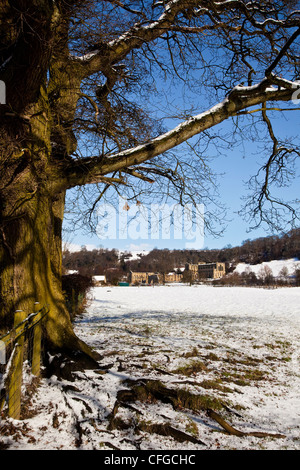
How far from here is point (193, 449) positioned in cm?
239

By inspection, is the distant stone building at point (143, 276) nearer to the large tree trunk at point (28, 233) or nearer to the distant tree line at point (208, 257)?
the distant tree line at point (208, 257)

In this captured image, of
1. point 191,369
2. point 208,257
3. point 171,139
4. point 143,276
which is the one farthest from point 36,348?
point 208,257

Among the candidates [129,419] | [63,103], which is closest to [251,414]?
[129,419]

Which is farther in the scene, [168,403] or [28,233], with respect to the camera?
[28,233]

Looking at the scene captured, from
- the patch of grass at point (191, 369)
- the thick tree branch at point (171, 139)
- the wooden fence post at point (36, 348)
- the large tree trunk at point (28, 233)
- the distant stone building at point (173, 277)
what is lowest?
the distant stone building at point (173, 277)

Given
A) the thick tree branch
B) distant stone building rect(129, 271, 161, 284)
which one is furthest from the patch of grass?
distant stone building rect(129, 271, 161, 284)

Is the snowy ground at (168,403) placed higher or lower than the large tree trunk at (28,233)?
lower

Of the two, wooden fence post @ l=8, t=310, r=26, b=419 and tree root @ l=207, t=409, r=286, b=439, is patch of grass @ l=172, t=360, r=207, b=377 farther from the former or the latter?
wooden fence post @ l=8, t=310, r=26, b=419

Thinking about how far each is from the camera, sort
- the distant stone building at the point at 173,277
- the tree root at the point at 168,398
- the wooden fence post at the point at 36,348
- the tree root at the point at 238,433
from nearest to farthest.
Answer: the tree root at the point at 238,433, the tree root at the point at 168,398, the wooden fence post at the point at 36,348, the distant stone building at the point at 173,277

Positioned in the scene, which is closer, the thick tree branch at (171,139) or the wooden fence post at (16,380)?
the wooden fence post at (16,380)

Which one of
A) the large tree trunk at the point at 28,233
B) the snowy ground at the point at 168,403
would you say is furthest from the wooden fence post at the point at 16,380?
the large tree trunk at the point at 28,233

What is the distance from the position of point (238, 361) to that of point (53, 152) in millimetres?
4916

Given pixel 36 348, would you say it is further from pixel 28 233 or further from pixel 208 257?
pixel 208 257

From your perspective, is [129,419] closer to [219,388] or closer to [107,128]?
[219,388]
